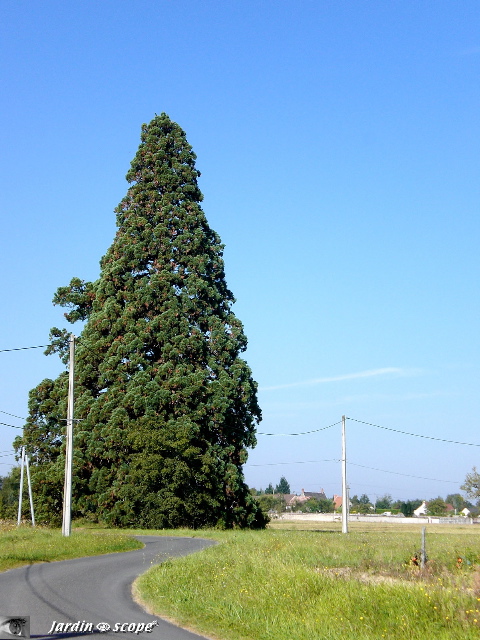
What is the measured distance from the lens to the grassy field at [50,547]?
22500mm

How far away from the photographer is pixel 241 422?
4850cm

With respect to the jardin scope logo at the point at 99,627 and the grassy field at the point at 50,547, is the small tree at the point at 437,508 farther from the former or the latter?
Answer: the jardin scope logo at the point at 99,627

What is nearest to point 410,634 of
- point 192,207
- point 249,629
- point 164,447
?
point 249,629

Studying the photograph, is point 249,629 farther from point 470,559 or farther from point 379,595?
point 470,559

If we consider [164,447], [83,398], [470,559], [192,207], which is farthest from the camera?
[192,207]

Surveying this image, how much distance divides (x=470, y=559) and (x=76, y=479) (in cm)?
3103

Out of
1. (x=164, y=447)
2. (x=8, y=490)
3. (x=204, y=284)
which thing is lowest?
(x=8, y=490)

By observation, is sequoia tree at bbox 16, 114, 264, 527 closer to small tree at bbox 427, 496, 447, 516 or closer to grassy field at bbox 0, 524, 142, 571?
grassy field at bbox 0, 524, 142, 571

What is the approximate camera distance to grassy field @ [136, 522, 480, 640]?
11219mm

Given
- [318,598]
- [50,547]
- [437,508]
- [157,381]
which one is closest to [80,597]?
[318,598]

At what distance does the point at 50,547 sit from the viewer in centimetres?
2558

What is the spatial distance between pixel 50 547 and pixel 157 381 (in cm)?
2141

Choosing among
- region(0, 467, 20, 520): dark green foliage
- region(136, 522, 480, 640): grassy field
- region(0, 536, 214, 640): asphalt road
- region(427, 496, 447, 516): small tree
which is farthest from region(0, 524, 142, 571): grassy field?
region(427, 496, 447, 516): small tree

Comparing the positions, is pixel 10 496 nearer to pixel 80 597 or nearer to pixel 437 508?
Answer: pixel 80 597
